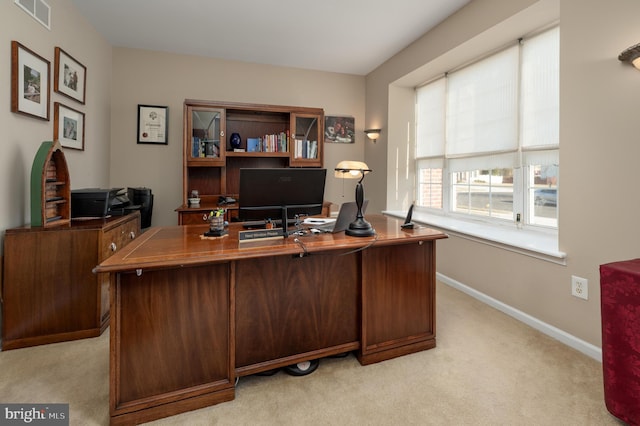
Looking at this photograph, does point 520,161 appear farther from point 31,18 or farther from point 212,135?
point 31,18

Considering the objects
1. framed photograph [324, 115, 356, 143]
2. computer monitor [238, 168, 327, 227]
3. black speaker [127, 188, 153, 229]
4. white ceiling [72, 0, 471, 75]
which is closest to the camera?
computer monitor [238, 168, 327, 227]

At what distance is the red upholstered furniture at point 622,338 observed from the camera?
1.30 metres

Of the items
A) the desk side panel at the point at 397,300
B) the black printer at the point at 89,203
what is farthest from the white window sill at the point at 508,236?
the black printer at the point at 89,203

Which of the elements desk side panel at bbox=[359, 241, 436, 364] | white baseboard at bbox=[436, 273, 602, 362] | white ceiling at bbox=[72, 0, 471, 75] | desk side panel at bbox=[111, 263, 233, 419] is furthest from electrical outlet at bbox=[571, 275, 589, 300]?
white ceiling at bbox=[72, 0, 471, 75]

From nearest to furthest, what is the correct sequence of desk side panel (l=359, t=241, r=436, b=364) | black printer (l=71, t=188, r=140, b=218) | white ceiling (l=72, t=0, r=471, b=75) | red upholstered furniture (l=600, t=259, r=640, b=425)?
red upholstered furniture (l=600, t=259, r=640, b=425), desk side panel (l=359, t=241, r=436, b=364), black printer (l=71, t=188, r=140, b=218), white ceiling (l=72, t=0, r=471, b=75)

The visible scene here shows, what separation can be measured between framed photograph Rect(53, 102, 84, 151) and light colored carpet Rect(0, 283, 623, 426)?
1715 millimetres

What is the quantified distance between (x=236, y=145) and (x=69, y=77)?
1675 mm

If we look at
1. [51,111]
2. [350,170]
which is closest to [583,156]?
[350,170]

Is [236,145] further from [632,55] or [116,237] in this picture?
[632,55]

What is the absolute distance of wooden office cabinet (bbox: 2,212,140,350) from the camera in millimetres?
1977

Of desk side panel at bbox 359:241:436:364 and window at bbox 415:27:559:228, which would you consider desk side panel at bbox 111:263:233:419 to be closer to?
desk side panel at bbox 359:241:436:364

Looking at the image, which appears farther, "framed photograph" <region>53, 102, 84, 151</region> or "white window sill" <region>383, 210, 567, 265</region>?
"framed photograph" <region>53, 102, 84, 151</region>

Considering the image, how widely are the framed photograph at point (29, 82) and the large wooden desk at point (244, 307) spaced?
1.40m

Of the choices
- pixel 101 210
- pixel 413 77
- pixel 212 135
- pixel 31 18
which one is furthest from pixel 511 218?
pixel 31 18
